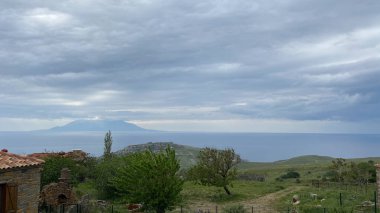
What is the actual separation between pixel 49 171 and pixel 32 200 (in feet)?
56.8

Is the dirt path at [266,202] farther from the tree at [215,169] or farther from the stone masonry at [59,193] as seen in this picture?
the stone masonry at [59,193]

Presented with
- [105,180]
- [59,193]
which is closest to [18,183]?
[59,193]

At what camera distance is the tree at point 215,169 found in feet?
141

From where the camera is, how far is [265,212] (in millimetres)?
32938

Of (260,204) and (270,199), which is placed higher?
(270,199)

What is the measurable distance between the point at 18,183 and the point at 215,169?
25.5 meters

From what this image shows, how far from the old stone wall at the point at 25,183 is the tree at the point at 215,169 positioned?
23441 millimetres

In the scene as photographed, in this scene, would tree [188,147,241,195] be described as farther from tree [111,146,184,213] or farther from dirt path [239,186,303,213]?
tree [111,146,184,213]

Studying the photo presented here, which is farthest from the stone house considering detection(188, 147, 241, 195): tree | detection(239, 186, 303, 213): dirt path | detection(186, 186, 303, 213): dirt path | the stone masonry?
detection(188, 147, 241, 195): tree

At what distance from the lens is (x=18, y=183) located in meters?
20.7

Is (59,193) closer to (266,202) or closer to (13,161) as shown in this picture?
(13,161)

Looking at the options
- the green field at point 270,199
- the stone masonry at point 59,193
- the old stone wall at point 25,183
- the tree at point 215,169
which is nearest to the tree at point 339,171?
the green field at point 270,199

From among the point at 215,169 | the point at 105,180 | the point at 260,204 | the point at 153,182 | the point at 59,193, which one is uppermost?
the point at 215,169

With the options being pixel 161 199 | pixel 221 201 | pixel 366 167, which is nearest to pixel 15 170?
pixel 161 199
